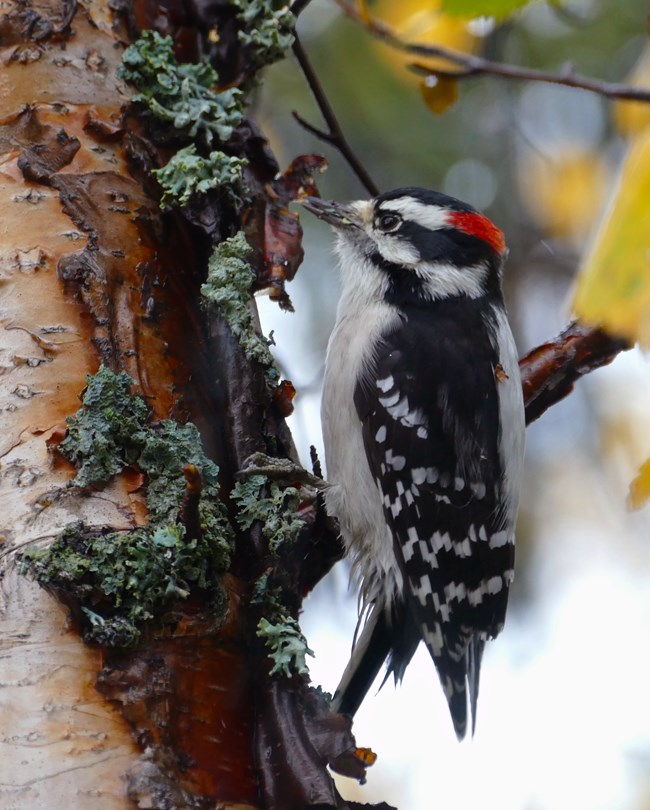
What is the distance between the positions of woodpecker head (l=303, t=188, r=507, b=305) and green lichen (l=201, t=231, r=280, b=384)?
92 centimetres

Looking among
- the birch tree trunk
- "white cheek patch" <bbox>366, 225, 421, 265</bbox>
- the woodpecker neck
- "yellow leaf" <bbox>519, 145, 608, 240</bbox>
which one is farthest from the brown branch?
"yellow leaf" <bbox>519, 145, 608, 240</bbox>

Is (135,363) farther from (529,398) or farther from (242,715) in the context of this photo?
(529,398)

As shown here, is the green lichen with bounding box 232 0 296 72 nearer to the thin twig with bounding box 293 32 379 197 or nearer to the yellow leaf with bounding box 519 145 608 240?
the thin twig with bounding box 293 32 379 197

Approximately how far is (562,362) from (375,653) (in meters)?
1.03

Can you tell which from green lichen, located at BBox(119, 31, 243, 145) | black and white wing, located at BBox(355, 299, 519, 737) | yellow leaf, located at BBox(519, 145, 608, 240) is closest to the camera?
green lichen, located at BBox(119, 31, 243, 145)

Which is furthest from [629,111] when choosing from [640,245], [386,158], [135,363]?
[386,158]

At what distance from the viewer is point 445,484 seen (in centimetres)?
307

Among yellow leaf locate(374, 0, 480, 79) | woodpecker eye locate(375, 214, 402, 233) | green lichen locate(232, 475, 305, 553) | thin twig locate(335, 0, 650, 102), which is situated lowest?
green lichen locate(232, 475, 305, 553)

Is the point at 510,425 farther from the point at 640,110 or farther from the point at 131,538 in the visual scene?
the point at 640,110

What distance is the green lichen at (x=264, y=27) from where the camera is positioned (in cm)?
279

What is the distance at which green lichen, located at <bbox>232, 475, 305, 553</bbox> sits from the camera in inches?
91.3

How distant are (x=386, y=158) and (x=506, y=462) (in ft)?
9.24

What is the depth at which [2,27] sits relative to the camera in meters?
2.53

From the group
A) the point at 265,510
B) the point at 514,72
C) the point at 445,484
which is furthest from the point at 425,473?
the point at 514,72
